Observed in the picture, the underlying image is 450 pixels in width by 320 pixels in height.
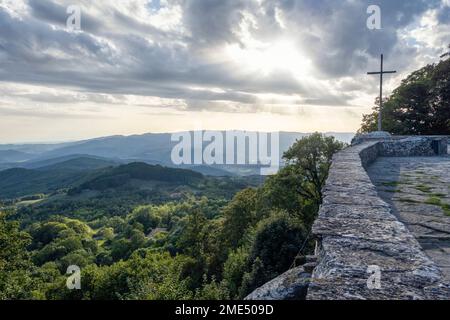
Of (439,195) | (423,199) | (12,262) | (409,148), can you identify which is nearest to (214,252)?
(12,262)

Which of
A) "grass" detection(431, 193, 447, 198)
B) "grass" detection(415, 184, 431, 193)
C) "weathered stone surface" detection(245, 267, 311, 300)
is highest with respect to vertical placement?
"grass" detection(415, 184, 431, 193)

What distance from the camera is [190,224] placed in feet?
133

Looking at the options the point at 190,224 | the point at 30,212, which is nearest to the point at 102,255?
the point at 190,224

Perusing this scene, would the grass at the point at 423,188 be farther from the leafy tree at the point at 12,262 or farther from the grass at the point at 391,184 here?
the leafy tree at the point at 12,262

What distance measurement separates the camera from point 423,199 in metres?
5.75

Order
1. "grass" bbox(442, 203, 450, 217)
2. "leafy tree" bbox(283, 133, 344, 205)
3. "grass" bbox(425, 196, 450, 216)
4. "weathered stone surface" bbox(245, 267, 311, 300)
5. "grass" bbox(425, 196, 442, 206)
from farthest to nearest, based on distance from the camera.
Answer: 1. "leafy tree" bbox(283, 133, 344, 205)
2. "grass" bbox(425, 196, 442, 206)
3. "grass" bbox(425, 196, 450, 216)
4. "grass" bbox(442, 203, 450, 217)
5. "weathered stone surface" bbox(245, 267, 311, 300)

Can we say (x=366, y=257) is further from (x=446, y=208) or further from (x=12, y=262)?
(x=12, y=262)

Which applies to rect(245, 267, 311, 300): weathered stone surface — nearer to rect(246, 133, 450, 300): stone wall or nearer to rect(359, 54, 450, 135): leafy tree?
rect(246, 133, 450, 300): stone wall

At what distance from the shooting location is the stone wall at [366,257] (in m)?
2.26

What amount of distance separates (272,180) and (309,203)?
2.87 metres

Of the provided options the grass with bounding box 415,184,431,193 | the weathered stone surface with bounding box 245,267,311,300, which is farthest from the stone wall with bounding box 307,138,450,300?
the grass with bounding box 415,184,431,193

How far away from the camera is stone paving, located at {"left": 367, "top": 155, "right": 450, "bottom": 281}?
12.6 feet

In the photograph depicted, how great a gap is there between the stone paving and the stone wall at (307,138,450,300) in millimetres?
500

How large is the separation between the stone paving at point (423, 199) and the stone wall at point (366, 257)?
50cm
